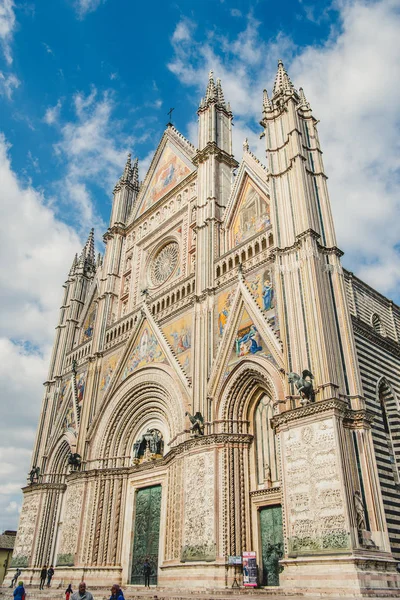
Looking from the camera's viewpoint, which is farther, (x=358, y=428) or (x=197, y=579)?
(x=197, y=579)

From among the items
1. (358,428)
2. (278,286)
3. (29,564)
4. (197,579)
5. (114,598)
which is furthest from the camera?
(29,564)

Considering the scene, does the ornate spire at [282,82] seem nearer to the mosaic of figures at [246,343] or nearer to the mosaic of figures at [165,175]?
the mosaic of figures at [165,175]

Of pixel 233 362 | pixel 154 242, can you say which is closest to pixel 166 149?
pixel 154 242

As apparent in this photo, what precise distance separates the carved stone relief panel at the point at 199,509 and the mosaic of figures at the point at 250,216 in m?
8.94

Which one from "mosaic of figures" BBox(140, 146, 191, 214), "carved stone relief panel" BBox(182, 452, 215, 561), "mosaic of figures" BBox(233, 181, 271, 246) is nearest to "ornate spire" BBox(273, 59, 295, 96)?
"mosaic of figures" BBox(233, 181, 271, 246)

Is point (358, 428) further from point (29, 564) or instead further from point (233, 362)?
point (29, 564)

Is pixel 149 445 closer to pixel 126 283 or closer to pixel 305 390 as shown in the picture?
pixel 305 390

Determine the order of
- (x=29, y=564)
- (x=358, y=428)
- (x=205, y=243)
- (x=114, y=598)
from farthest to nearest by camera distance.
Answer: (x=29, y=564), (x=205, y=243), (x=358, y=428), (x=114, y=598)

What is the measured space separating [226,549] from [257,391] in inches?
200

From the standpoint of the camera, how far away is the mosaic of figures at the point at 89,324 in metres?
29.7

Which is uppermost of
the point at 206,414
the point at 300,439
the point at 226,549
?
the point at 206,414

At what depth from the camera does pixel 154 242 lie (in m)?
27.8

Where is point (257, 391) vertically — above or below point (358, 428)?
above

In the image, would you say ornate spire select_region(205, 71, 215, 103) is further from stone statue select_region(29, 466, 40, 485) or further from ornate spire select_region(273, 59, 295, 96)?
stone statue select_region(29, 466, 40, 485)
